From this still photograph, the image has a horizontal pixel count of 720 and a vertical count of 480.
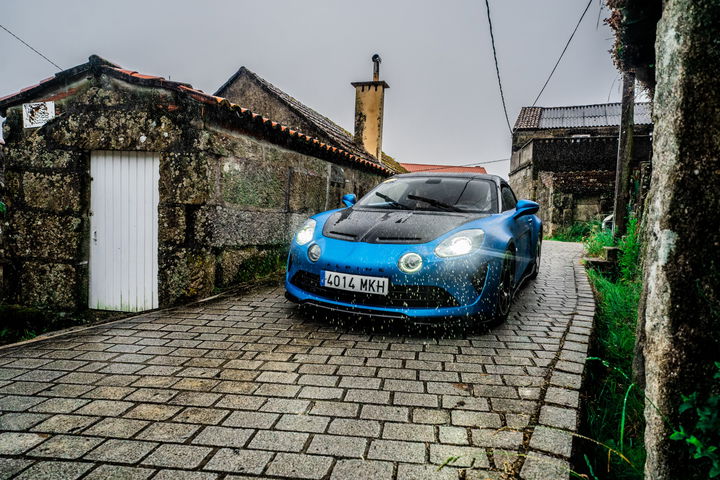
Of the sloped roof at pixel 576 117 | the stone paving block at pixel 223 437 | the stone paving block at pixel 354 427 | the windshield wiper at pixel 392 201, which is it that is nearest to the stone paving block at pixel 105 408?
the stone paving block at pixel 223 437

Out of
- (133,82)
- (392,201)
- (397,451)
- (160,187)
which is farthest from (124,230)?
(397,451)

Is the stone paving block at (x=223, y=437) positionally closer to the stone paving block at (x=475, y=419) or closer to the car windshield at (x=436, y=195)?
the stone paving block at (x=475, y=419)

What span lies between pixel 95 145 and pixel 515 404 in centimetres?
492

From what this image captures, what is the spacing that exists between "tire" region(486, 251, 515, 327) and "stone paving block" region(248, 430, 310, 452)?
2.08 m

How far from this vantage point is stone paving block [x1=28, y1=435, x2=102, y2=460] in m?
1.75

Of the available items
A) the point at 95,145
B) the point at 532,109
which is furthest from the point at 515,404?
the point at 532,109

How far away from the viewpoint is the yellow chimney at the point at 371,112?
537 inches

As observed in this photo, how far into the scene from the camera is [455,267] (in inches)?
130

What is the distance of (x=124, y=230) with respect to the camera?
493 centimetres

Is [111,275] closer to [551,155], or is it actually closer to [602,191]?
[602,191]

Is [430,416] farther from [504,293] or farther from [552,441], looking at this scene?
[504,293]

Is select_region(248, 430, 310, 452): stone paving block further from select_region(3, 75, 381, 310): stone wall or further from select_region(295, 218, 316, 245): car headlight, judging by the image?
select_region(3, 75, 381, 310): stone wall

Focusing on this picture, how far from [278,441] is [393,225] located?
2197 mm

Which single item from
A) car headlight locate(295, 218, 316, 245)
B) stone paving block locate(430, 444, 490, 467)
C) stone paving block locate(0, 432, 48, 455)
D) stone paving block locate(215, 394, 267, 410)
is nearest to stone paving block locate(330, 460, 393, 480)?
stone paving block locate(430, 444, 490, 467)
